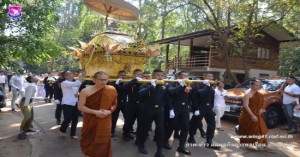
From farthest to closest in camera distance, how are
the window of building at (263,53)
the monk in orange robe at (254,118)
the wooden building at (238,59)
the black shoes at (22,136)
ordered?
the window of building at (263,53) → the wooden building at (238,59) → the black shoes at (22,136) → the monk in orange robe at (254,118)

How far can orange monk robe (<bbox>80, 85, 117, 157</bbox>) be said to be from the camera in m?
4.61

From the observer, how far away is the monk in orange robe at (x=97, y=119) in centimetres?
461

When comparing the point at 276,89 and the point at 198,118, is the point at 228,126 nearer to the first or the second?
the point at 276,89

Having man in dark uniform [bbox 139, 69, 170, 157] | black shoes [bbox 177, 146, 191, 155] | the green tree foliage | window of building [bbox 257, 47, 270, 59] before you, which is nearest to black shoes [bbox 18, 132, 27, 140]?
the green tree foliage

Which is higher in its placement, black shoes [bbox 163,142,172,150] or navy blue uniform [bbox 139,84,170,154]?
navy blue uniform [bbox 139,84,170,154]

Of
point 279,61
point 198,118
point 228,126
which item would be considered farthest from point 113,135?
point 279,61

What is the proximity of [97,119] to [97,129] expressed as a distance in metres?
0.16

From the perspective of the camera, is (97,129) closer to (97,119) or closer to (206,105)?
(97,119)

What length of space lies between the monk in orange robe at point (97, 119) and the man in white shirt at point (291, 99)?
6.40 m

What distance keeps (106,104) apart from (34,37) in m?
2.43

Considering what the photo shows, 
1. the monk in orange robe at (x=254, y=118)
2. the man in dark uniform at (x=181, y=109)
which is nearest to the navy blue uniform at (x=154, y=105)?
the man in dark uniform at (x=181, y=109)

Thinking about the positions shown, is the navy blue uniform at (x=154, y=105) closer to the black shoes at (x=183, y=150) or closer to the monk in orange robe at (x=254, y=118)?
the black shoes at (x=183, y=150)

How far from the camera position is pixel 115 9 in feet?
27.8

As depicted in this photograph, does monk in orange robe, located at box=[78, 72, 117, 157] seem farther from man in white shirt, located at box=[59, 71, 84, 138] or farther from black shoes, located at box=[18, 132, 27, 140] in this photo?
black shoes, located at box=[18, 132, 27, 140]
